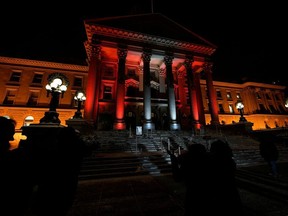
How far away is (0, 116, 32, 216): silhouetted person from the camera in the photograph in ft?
4.75

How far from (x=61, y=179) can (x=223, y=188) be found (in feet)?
8.16

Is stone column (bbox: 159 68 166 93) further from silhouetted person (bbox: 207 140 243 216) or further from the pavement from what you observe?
silhouetted person (bbox: 207 140 243 216)

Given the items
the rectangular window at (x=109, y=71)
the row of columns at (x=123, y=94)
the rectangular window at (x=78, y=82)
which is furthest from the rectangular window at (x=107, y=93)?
the rectangular window at (x=78, y=82)

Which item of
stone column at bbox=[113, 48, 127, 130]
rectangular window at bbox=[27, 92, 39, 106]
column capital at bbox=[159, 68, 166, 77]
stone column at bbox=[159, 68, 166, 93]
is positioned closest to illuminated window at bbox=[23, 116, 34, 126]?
rectangular window at bbox=[27, 92, 39, 106]

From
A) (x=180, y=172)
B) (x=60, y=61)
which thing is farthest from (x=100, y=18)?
(x=180, y=172)

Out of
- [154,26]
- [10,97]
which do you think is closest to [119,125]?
[154,26]

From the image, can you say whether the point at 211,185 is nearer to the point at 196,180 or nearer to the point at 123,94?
the point at 196,180

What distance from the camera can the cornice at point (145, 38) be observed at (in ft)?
66.0

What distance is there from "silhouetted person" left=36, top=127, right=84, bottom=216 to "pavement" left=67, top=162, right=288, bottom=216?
75.9 inches

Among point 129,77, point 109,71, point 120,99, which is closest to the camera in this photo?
point 120,99

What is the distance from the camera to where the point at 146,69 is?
20312mm

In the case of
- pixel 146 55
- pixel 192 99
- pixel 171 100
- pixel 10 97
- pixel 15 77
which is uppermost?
pixel 146 55

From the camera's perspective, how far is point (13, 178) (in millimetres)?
1510

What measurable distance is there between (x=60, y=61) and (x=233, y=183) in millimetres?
32304
